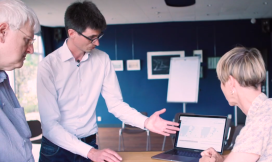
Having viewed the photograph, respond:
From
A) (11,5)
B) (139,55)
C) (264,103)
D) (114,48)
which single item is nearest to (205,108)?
(139,55)

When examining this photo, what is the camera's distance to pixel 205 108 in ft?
26.7

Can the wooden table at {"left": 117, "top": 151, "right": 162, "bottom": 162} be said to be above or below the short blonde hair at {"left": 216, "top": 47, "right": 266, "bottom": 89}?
below

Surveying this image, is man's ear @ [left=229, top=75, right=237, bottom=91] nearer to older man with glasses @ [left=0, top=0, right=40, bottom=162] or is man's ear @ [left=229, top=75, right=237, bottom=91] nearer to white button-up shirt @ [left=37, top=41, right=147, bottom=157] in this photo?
white button-up shirt @ [left=37, top=41, right=147, bottom=157]

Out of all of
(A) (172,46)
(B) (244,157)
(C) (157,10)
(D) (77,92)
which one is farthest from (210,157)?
(A) (172,46)

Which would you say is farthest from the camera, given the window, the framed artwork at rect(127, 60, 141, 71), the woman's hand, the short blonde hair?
the framed artwork at rect(127, 60, 141, 71)

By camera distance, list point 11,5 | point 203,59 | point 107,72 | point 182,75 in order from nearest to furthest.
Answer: point 11,5
point 107,72
point 182,75
point 203,59

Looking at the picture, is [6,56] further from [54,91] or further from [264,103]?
[264,103]

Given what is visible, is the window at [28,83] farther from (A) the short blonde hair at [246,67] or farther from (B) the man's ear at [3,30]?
(A) the short blonde hair at [246,67]

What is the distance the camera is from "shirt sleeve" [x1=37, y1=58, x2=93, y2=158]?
1714 mm

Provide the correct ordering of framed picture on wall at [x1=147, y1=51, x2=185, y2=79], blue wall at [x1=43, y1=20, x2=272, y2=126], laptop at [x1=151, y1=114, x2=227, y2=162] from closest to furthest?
1. laptop at [x1=151, y1=114, x2=227, y2=162]
2. blue wall at [x1=43, y1=20, x2=272, y2=126]
3. framed picture on wall at [x1=147, y1=51, x2=185, y2=79]

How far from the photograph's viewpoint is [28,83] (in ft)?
25.1

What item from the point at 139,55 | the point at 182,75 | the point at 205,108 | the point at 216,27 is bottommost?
the point at 205,108

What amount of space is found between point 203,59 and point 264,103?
704 cm

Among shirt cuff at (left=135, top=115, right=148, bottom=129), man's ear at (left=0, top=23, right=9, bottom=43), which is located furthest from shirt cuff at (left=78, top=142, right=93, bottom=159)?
man's ear at (left=0, top=23, right=9, bottom=43)
